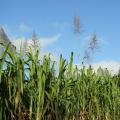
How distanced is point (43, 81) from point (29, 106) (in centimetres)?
26

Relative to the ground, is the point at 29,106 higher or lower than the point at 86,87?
lower

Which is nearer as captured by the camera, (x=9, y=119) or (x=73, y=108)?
(x=9, y=119)

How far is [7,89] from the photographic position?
11.0ft

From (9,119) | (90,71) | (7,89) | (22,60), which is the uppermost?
(90,71)

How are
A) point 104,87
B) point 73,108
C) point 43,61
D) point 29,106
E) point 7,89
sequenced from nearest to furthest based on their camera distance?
point 7,89, point 29,106, point 43,61, point 73,108, point 104,87

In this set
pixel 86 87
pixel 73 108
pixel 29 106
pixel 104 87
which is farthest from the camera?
pixel 104 87

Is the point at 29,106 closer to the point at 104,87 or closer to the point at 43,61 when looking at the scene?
the point at 43,61

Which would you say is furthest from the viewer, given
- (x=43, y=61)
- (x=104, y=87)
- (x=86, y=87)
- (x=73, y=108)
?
(x=104, y=87)

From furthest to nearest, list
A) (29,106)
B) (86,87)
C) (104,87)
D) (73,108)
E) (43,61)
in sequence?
(104,87)
(86,87)
(73,108)
(43,61)
(29,106)

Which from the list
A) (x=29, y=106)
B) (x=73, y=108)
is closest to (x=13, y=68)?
(x=29, y=106)

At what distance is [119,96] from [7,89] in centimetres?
305

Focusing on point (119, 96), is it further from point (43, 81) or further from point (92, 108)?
point (43, 81)

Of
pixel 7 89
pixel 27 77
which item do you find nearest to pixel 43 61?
pixel 27 77

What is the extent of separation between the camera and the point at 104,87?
579 cm
